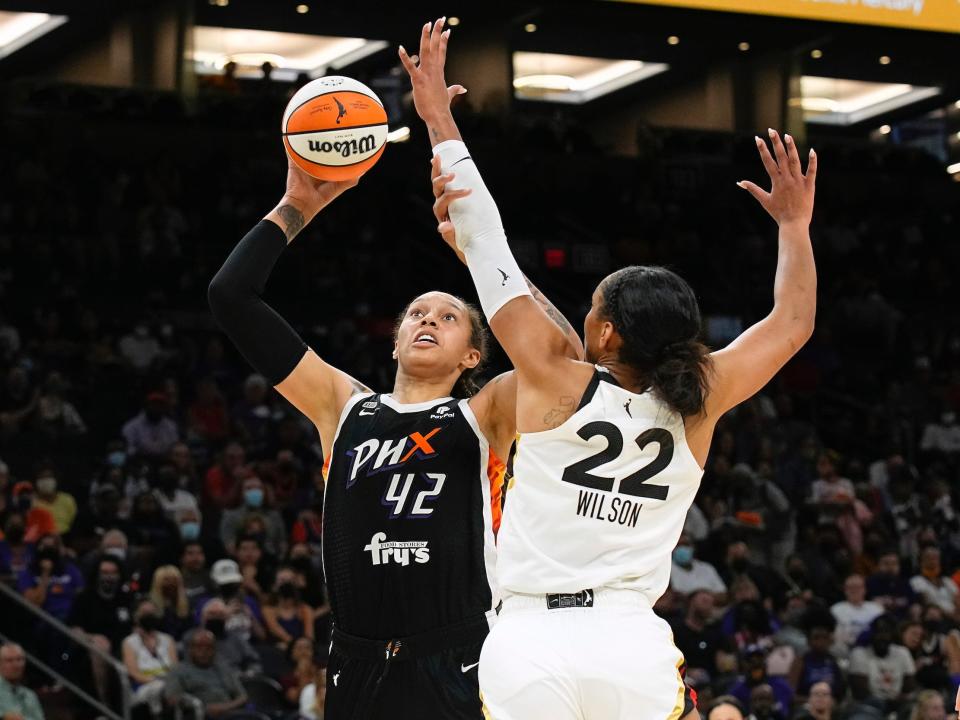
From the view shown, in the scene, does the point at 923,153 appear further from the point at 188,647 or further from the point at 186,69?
the point at 188,647

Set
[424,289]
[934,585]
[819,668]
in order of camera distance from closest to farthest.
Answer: [819,668], [934,585], [424,289]

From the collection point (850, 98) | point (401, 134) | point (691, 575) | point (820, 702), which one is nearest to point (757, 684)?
point (820, 702)

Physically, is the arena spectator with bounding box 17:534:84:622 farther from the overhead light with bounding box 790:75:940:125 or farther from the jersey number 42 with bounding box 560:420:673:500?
the overhead light with bounding box 790:75:940:125

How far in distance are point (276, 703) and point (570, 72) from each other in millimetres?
18532

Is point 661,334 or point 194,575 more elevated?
point 661,334

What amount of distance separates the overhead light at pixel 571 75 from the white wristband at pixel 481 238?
78.5 ft

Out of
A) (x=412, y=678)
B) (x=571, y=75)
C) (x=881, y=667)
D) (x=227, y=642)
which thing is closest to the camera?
(x=412, y=678)

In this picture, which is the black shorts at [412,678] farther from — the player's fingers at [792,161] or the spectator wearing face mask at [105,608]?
the spectator wearing face mask at [105,608]

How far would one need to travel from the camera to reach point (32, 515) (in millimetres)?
14266

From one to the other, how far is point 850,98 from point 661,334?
26874 mm

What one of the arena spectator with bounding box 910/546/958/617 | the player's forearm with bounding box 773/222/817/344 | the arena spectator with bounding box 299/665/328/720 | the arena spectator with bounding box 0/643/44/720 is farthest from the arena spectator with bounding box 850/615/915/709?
the player's forearm with bounding box 773/222/817/344

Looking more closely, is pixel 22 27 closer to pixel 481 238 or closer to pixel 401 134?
pixel 401 134

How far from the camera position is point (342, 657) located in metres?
5.46

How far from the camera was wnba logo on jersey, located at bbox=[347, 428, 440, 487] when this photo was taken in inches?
216
